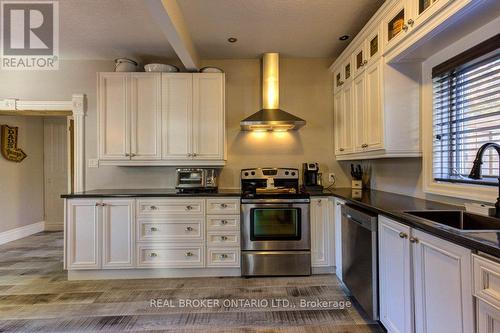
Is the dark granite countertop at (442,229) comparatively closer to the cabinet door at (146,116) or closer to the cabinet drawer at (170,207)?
the cabinet drawer at (170,207)

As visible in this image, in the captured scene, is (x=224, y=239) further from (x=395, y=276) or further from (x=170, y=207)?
(x=395, y=276)

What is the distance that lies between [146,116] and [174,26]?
126cm

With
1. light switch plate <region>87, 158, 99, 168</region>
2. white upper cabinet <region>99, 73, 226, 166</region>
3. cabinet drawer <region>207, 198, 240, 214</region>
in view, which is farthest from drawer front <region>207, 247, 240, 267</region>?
light switch plate <region>87, 158, 99, 168</region>

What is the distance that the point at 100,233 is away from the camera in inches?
114

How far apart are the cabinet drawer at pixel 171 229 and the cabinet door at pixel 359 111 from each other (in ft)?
5.95

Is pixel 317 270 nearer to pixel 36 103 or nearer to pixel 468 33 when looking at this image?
pixel 468 33

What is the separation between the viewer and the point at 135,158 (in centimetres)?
326

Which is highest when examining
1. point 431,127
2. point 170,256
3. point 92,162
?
point 431,127

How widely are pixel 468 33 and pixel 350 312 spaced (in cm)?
221

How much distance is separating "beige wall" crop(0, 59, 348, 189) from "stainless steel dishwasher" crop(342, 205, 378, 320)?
130 centimetres

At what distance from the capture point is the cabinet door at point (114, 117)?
10.6 ft

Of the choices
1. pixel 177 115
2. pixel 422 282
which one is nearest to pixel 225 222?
pixel 177 115

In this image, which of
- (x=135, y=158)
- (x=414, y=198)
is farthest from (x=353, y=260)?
(x=135, y=158)

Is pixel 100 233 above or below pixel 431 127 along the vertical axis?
below
